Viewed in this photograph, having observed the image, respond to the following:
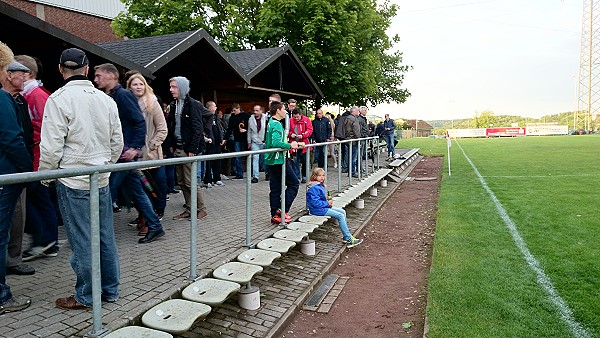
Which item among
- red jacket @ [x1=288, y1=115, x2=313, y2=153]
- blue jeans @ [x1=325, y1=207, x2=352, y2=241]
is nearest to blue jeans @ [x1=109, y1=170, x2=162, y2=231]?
blue jeans @ [x1=325, y1=207, x2=352, y2=241]

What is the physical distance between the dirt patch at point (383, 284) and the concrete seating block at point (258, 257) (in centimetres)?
61

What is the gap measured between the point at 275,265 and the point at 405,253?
2143 mm

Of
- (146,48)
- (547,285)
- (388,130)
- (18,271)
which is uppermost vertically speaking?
(146,48)

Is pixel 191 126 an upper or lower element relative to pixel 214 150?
upper

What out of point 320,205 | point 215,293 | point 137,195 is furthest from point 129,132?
point 320,205

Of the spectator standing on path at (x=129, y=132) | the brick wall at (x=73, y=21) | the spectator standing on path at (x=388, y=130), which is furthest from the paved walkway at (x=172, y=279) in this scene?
the brick wall at (x=73, y=21)

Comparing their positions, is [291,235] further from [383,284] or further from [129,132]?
[129,132]

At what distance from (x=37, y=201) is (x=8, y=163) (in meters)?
1.05

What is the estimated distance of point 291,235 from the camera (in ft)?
19.1

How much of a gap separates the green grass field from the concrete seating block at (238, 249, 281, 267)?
160cm

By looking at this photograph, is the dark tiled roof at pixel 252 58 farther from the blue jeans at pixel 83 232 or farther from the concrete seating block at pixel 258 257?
the blue jeans at pixel 83 232

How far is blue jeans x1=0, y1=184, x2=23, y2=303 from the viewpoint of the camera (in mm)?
3488

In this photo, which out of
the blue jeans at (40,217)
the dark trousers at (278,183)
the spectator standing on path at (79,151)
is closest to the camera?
the spectator standing on path at (79,151)

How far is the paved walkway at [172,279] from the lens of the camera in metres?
3.34
